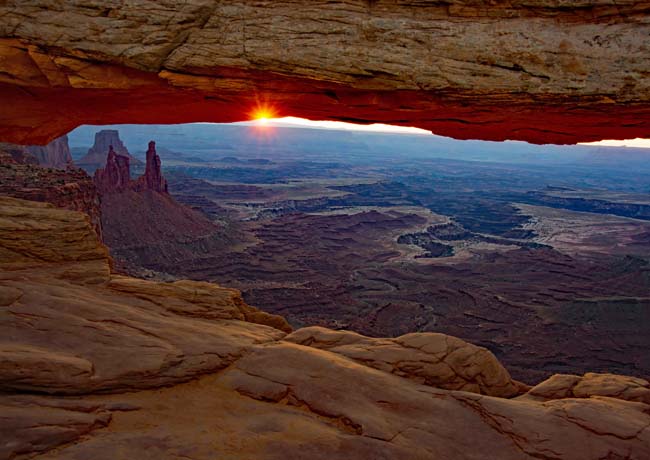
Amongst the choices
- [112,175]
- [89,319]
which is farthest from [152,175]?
[89,319]

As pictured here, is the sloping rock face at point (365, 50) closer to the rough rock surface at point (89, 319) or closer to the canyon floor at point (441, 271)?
the rough rock surface at point (89, 319)

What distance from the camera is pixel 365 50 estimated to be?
26.9ft

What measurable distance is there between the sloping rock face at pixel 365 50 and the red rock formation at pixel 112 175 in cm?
5222

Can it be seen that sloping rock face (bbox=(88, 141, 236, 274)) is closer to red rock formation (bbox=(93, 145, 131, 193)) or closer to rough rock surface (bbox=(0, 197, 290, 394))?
red rock formation (bbox=(93, 145, 131, 193))

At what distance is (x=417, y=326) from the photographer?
37906 mm

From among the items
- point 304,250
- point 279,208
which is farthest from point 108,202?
point 279,208

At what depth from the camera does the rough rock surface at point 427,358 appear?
905 cm

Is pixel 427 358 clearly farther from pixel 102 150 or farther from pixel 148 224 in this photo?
pixel 102 150

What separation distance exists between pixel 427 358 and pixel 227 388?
3.99 meters

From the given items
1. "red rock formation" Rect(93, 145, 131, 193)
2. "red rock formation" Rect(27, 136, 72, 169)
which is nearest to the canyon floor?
"red rock formation" Rect(93, 145, 131, 193)

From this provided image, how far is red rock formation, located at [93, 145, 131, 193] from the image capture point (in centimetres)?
5700

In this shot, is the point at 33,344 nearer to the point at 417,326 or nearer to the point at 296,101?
the point at 296,101

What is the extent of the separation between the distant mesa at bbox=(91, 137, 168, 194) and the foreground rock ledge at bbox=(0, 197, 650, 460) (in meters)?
50.6

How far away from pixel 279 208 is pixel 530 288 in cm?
6004
